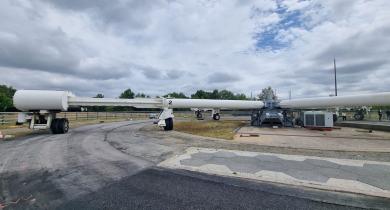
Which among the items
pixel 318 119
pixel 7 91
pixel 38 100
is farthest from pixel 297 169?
pixel 7 91

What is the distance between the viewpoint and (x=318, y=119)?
70.8 ft

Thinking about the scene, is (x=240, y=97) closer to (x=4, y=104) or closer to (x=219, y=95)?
(x=219, y=95)

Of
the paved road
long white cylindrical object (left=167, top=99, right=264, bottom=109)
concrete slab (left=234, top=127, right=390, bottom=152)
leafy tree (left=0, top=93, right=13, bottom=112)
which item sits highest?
leafy tree (left=0, top=93, right=13, bottom=112)

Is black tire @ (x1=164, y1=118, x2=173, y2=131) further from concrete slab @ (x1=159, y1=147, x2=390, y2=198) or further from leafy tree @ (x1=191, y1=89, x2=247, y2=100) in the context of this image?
leafy tree @ (x1=191, y1=89, x2=247, y2=100)

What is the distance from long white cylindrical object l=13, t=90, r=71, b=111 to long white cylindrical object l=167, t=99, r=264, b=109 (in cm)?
739

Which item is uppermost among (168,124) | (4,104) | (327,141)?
(4,104)

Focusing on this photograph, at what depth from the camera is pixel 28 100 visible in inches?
636

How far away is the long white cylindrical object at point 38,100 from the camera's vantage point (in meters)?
16.2

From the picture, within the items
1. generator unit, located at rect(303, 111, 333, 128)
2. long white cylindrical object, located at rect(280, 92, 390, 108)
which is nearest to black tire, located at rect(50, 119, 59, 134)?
long white cylindrical object, located at rect(280, 92, 390, 108)

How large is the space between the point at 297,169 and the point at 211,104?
48.2 ft

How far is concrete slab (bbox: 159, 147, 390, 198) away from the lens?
5500mm

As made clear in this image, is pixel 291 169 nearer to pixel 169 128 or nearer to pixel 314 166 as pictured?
pixel 314 166

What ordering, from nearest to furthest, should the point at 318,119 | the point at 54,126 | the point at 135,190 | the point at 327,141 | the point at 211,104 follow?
the point at 135,190 → the point at 327,141 → the point at 54,126 → the point at 211,104 → the point at 318,119

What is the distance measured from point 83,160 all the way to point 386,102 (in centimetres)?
1587
